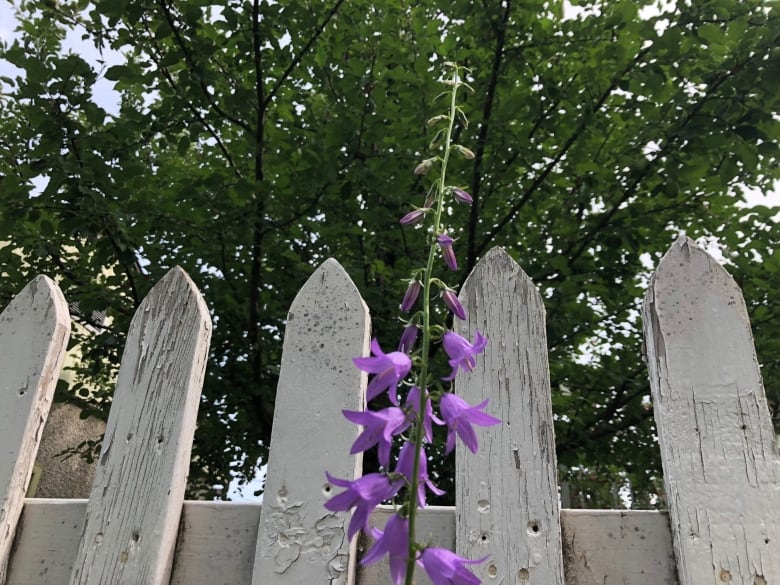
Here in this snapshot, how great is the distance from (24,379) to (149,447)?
0.40m

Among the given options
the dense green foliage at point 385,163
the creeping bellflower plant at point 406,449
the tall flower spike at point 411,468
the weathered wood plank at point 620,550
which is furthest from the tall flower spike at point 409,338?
the dense green foliage at point 385,163

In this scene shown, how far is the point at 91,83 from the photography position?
2301 millimetres

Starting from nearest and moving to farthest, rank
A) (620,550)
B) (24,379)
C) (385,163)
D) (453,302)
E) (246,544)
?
(453,302) < (620,550) < (246,544) < (24,379) < (385,163)

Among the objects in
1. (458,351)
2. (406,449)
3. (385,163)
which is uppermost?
(385,163)

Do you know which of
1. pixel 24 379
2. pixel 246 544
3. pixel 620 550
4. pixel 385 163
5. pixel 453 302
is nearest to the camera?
pixel 453 302

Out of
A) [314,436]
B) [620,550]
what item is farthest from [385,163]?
[620,550]

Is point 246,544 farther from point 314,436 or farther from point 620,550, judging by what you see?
point 620,550

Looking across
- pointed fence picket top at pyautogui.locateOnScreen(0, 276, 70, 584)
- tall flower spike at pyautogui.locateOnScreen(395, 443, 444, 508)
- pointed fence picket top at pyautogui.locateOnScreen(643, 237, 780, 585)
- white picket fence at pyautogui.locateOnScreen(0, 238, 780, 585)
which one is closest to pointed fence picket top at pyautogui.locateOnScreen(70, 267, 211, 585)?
white picket fence at pyautogui.locateOnScreen(0, 238, 780, 585)

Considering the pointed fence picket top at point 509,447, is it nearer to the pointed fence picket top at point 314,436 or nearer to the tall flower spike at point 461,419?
the pointed fence picket top at point 314,436

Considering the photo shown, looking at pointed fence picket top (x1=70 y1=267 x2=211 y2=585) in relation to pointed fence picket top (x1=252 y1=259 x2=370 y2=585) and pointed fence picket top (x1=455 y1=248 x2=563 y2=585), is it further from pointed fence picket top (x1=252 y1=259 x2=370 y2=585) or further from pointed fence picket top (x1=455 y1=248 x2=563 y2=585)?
pointed fence picket top (x1=455 y1=248 x2=563 y2=585)

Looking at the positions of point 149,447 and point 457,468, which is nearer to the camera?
point 457,468

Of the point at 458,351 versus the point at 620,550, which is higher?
the point at 458,351

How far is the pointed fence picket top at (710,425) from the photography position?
115cm

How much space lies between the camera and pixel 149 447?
1.38 m
